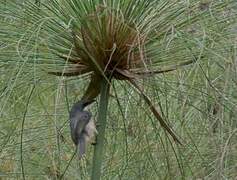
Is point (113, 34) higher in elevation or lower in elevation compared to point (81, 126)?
higher

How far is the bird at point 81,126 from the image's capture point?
0.91m

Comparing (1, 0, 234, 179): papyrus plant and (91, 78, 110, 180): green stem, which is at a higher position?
(1, 0, 234, 179): papyrus plant

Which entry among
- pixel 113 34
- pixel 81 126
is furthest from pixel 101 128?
A: pixel 113 34

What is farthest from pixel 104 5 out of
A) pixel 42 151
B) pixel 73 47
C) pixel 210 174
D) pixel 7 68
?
pixel 42 151

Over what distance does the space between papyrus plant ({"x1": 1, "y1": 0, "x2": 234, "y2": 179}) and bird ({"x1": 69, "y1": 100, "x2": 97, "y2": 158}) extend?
2 centimetres

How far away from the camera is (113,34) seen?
33.7 inches

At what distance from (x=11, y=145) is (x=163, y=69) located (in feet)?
1.52

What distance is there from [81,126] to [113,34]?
6.0 inches

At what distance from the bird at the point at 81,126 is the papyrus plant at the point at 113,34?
0.02 metres

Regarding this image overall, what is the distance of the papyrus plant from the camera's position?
2.78 feet

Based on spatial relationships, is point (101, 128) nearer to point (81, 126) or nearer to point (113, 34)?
point (81, 126)

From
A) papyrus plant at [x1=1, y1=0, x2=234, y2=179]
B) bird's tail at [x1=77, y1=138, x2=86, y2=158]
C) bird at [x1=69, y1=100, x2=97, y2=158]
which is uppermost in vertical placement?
papyrus plant at [x1=1, y1=0, x2=234, y2=179]

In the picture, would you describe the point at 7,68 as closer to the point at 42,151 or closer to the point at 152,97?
the point at 152,97

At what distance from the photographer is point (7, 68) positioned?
0.94 metres
